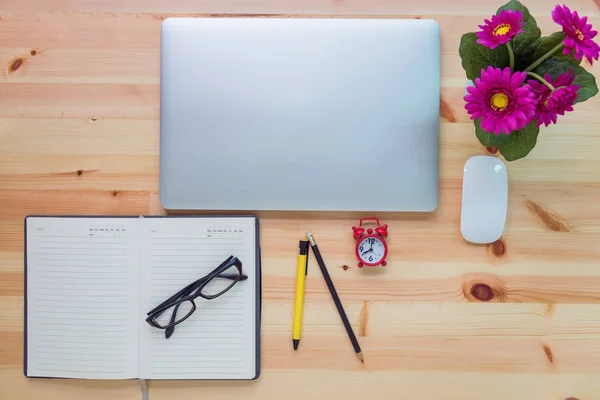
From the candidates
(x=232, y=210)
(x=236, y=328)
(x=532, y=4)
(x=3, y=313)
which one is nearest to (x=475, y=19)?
(x=532, y=4)

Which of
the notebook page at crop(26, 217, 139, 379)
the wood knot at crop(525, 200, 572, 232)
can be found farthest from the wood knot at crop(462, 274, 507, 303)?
the notebook page at crop(26, 217, 139, 379)

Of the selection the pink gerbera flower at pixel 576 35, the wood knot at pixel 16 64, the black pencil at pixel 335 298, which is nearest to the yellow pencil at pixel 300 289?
the black pencil at pixel 335 298

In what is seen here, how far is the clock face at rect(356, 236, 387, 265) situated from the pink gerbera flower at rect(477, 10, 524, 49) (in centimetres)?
35

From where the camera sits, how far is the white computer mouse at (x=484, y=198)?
0.78 metres

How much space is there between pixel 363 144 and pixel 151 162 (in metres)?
0.37

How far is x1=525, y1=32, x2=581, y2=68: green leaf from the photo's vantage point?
2.14ft

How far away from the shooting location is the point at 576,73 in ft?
2.19

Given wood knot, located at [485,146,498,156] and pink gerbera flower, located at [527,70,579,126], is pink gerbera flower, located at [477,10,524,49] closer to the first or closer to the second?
pink gerbera flower, located at [527,70,579,126]

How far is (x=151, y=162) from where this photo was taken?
2.67 ft

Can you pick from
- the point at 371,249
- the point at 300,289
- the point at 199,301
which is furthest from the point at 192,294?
the point at 371,249

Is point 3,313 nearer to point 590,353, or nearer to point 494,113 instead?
point 494,113

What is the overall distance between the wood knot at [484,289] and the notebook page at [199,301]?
14.7 inches

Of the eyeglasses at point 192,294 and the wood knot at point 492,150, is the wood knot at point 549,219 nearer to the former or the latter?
the wood knot at point 492,150

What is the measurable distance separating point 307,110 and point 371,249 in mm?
259
